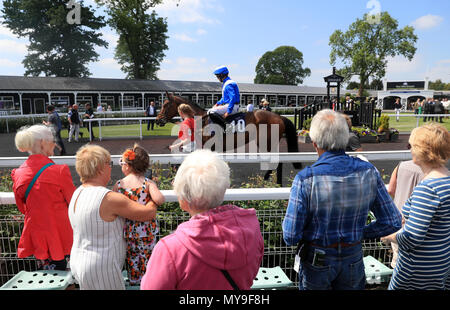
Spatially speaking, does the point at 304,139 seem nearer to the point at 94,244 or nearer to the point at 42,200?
the point at 42,200

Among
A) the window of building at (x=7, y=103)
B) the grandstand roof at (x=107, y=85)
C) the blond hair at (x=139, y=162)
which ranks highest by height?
the grandstand roof at (x=107, y=85)

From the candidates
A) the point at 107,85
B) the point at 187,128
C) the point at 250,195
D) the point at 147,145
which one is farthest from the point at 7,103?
the point at 250,195

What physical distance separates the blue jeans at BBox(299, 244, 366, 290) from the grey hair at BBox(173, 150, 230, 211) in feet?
2.54

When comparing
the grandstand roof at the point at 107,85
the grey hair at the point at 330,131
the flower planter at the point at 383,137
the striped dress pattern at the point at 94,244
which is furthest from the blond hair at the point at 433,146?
the grandstand roof at the point at 107,85

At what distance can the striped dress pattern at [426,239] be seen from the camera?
1.74 m

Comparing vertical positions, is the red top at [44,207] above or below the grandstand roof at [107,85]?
below

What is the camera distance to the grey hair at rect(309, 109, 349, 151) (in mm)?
1756

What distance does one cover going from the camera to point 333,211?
169 centimetres

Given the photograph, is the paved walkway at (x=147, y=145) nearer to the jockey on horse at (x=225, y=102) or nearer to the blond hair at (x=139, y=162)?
the jockey on horse at (x=225, y=102)

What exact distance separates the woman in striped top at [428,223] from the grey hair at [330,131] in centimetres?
53

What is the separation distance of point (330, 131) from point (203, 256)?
1031 millimetres

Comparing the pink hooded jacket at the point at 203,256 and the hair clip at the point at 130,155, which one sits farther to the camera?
the hair clip at the point at 130,155
